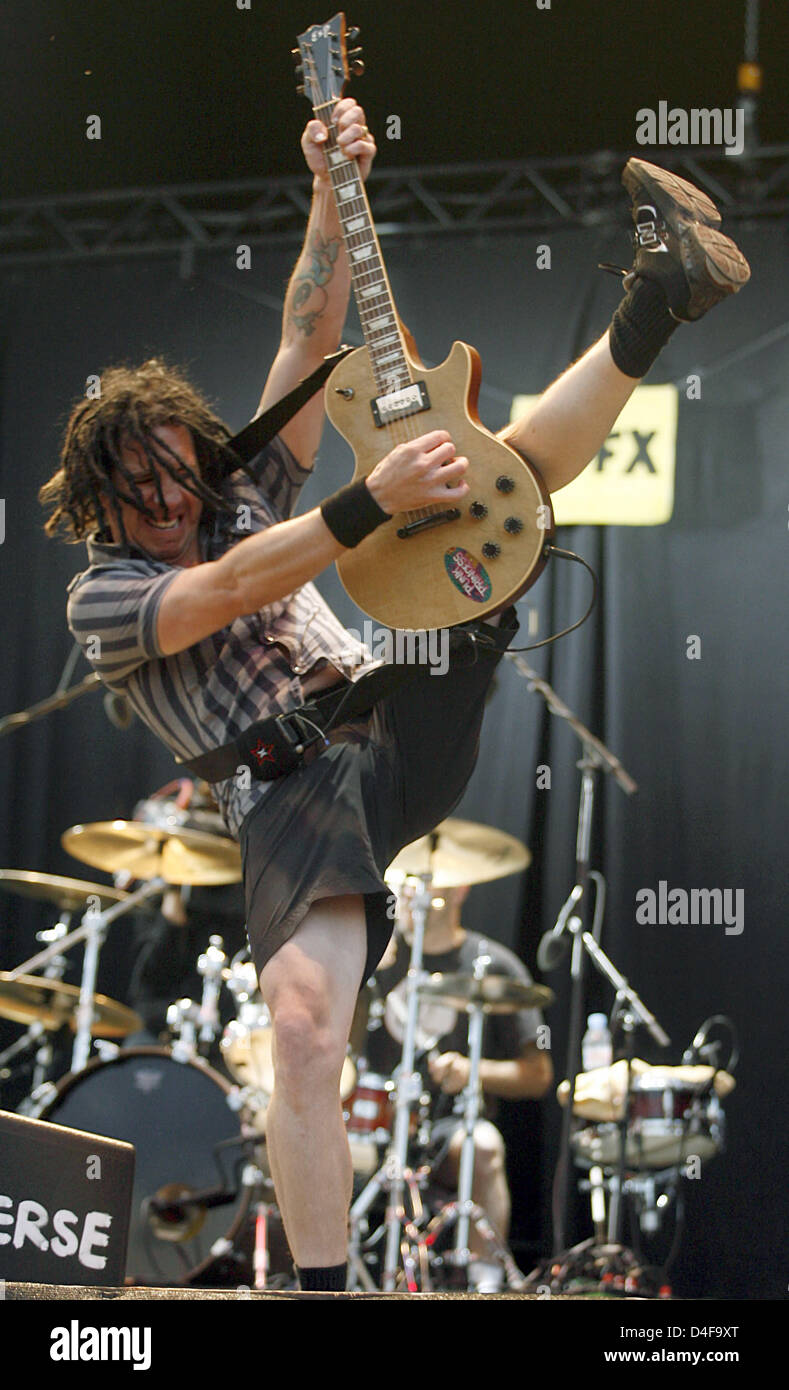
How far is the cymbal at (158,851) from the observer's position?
181 inches

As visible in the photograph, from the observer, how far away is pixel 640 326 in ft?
6.81

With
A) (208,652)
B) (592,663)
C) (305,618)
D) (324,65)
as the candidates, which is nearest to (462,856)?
(592,663)

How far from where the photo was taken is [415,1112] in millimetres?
4465

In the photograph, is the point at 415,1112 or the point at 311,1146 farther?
the point at 415,1112

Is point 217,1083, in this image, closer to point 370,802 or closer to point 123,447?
point 370,802

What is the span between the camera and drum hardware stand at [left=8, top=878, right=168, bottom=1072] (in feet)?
14.9

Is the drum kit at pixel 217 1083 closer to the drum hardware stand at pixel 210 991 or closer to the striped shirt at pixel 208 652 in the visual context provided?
the drum hardware stand at pixel 210 991

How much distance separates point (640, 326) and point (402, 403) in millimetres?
402

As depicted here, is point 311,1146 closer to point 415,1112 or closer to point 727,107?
point 415,1112

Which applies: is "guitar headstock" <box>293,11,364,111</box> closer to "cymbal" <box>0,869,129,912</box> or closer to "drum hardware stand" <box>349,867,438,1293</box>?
"drum hardware stand" <box>349,867,438,1293</box>
